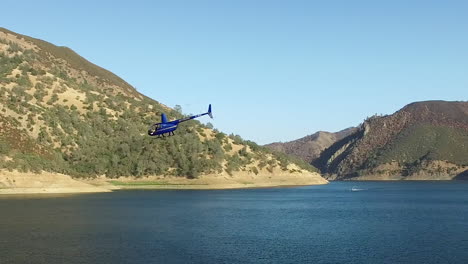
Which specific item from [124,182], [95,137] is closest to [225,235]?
[124,182]

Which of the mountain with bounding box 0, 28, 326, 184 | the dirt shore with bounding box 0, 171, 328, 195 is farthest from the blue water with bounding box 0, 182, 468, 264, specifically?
the mountain with bounding box 0, 28, 326, 184

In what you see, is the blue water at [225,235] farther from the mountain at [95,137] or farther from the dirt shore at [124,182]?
the mountain at [95,137]

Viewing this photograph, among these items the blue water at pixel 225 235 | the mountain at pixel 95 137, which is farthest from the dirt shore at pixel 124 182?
the blue water at pixel 225 235

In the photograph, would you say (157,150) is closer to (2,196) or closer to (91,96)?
(91,96)

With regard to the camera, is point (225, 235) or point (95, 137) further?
point (95, 137)

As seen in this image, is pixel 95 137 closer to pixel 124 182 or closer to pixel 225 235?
pixel 124 182

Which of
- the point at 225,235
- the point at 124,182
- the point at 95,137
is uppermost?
the point at 95,137

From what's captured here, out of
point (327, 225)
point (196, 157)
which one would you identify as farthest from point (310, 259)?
point (196, 157)
